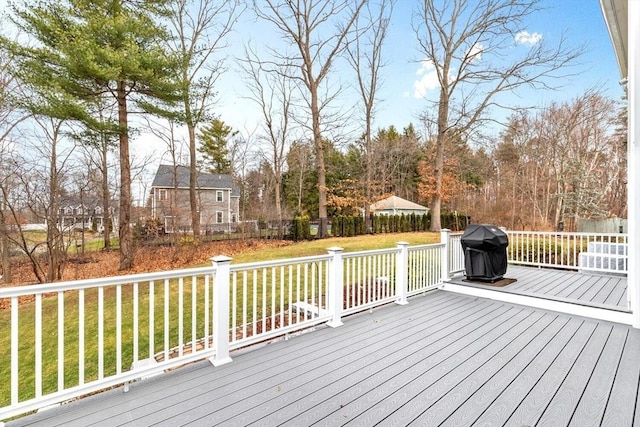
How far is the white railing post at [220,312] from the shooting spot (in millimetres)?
2777

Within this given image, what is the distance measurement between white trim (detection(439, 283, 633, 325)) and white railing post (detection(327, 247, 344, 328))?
254cm

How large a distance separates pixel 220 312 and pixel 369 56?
18474 mm

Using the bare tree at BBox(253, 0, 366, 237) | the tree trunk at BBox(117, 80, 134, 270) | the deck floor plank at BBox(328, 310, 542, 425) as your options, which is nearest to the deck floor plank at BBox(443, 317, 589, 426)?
the deck floor plank at BBox(328, 310, 542, 425)

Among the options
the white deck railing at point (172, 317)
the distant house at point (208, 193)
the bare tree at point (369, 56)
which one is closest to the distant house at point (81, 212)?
the white deck railing at point (172, 317)

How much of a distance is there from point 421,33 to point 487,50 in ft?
10.4

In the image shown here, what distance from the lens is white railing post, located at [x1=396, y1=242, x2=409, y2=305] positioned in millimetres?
4527

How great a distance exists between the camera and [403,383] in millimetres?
2391

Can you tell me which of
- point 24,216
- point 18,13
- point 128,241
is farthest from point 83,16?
point 128,241

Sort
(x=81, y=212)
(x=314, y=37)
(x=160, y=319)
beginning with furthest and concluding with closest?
1. (x=314, y=37)
2. (x=81, y=212)
3. (x=160, y=319)

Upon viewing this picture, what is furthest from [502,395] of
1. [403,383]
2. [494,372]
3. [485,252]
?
[485,252]

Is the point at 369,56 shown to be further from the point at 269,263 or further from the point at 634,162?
the point at 269,263

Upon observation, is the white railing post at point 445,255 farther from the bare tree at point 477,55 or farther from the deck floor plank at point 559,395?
the bare tree at point 477,55

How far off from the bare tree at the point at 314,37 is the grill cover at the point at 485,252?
36.1 ft

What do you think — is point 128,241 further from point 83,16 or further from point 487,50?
point 487,50
